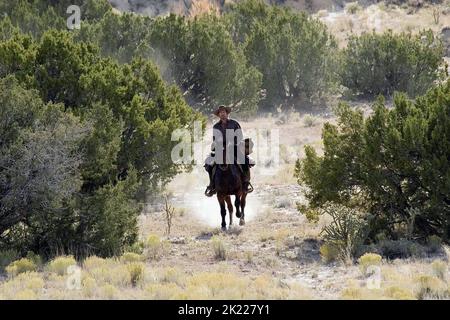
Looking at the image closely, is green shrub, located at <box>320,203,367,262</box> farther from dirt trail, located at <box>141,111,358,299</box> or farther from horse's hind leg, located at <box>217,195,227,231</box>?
horse's hind leg, located at <box>217,195,227,231</box>

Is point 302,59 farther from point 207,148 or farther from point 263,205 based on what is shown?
point 263,205

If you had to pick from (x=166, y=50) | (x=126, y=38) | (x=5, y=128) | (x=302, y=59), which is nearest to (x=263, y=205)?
(x=5, y=128)

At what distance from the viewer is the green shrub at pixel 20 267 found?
10.1 meters

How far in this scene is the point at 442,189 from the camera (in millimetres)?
11859

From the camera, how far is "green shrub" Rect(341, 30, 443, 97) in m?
33.3

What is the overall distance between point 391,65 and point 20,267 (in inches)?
1058

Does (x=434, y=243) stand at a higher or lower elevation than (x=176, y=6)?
lower

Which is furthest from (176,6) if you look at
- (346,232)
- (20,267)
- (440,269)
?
(440,269)

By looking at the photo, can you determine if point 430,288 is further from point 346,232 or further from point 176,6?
point 176,6

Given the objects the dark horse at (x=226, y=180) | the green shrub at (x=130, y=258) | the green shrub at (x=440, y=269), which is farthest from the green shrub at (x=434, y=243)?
the green shrub at (x=130, y=258)

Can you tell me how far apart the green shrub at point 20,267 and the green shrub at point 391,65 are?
25238 millimetres

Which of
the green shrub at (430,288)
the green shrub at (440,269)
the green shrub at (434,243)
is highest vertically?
the green shrub at (434,243)

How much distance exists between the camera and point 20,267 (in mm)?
10344

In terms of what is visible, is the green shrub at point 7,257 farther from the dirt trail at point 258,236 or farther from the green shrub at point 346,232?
the green shrub at point 346,232
